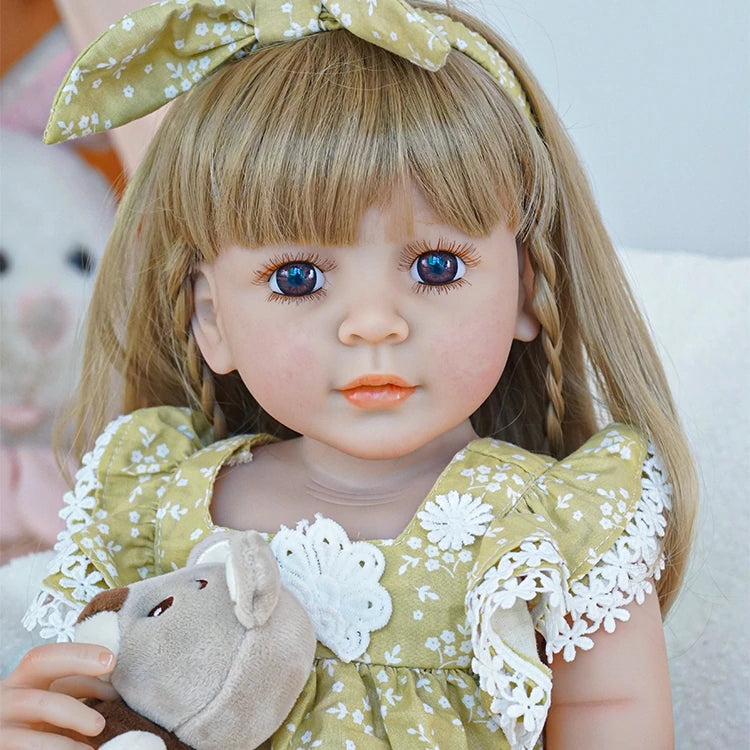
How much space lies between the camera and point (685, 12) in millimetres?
1638

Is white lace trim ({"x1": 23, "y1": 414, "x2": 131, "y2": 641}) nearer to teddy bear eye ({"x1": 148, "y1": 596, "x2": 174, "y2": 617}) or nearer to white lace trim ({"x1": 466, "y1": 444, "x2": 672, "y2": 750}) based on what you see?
teddy bear eye ({"x1": 148, "y1": 596, "x2": 174, "y2": 617})

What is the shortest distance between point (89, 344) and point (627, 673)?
71 cm

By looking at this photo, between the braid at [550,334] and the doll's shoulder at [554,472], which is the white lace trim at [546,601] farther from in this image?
the braid at [550,334]

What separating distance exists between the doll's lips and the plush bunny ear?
0.56 feet

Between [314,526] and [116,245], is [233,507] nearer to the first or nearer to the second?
[314,526]

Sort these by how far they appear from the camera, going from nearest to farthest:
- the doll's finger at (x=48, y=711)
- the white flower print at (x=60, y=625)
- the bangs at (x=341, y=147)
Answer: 1. the doll's finger at (x=48, y=711)
2. the bangs at (x=341, y=147)
3. the white flower print at (x=60, y=625)

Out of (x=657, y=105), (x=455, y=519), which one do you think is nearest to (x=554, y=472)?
(x=455, y=519)

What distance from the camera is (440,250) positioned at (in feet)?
3.27

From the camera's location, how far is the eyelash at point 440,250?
984mm

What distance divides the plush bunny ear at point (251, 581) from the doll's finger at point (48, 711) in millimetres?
134

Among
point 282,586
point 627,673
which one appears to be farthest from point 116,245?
point 627,673

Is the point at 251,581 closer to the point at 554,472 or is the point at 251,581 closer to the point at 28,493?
the point at 554,472

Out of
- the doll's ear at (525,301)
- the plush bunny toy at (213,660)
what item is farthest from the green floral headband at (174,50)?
the plush bunny toy at (213,660)

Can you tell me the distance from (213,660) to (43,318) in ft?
3.52
